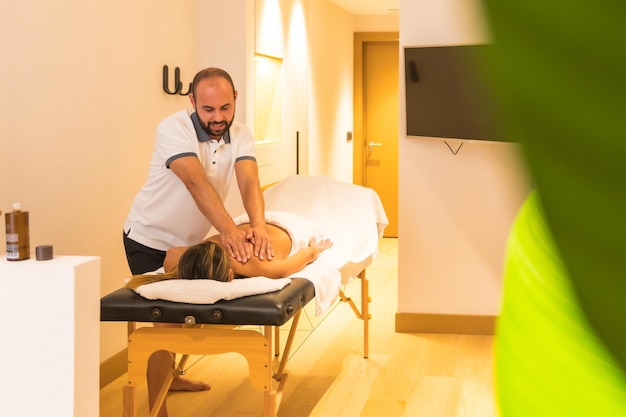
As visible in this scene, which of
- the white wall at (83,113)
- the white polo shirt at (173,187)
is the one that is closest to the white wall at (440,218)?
the white wall at (83,113)

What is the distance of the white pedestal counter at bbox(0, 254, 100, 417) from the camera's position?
7.79 feet

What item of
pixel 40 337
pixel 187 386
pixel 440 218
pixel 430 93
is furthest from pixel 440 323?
pixel 40 337

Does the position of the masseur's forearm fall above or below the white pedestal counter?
above

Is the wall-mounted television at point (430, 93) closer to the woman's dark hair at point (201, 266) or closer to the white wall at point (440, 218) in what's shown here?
the white wall at point (440, 218)

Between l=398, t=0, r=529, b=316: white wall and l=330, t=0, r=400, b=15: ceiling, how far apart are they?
10.4 feet

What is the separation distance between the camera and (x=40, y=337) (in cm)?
240

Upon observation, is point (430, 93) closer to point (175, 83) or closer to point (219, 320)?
point (175, 83)

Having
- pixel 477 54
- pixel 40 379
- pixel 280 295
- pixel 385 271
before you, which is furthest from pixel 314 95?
pixel 477 54

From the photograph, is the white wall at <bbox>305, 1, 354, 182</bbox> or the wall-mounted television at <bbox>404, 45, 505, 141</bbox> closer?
the wall-mounted television at <bbox>404, 45, 505, 141</bbox>

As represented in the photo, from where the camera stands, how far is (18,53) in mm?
3166

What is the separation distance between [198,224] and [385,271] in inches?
138

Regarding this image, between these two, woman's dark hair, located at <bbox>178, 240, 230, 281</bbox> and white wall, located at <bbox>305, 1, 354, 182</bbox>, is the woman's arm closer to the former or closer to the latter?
woman's dark hair, located at <bbox>178, 240, 230, 281</bbox>

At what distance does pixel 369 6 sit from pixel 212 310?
19.2 feet

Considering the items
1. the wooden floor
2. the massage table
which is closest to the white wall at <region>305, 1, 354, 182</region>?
the wooden floor
